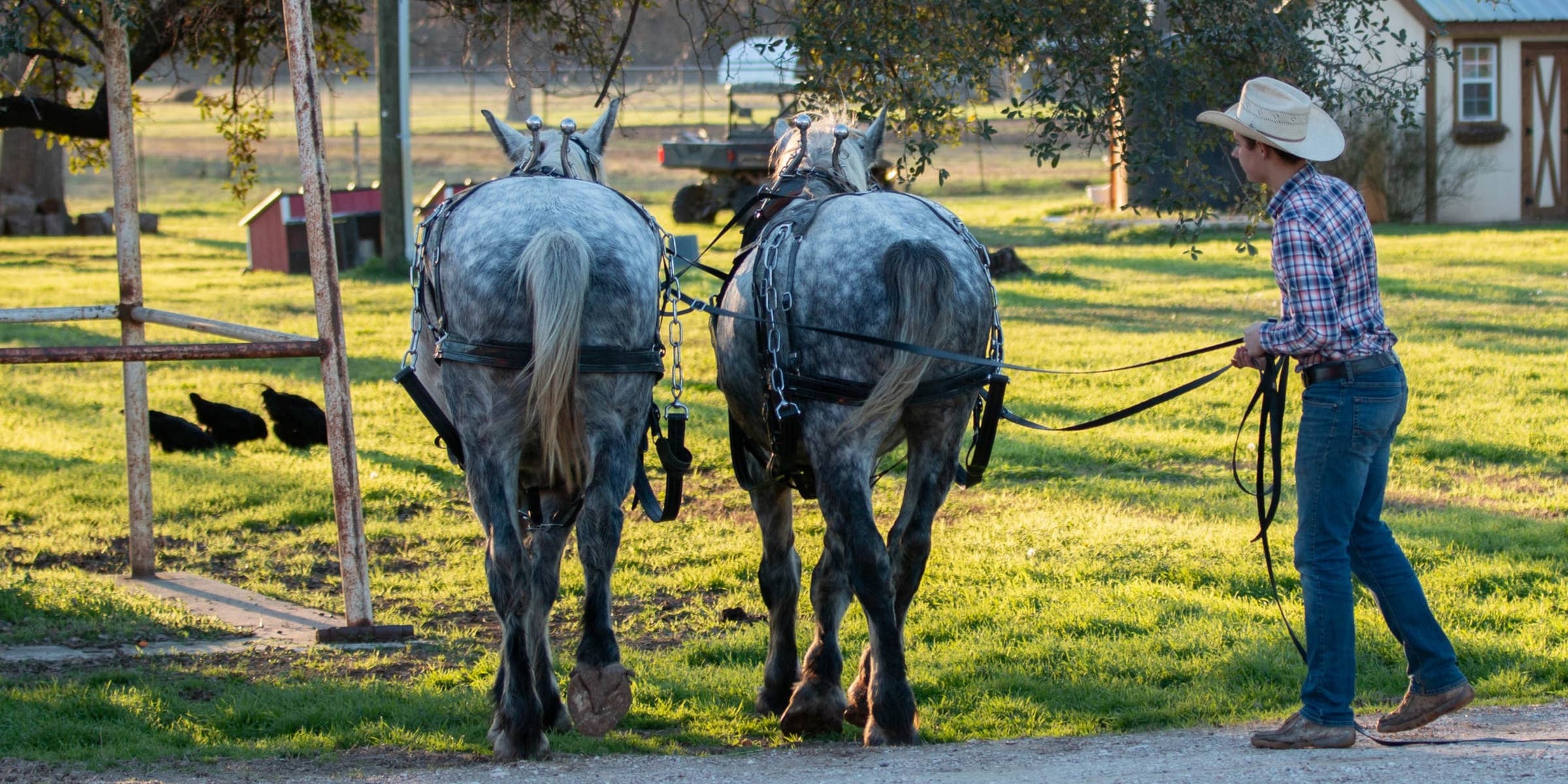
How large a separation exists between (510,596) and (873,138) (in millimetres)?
2399

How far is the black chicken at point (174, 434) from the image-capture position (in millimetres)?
10234

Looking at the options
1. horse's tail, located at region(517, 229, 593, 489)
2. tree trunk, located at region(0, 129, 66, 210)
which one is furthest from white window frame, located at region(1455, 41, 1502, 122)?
tree trunk, located at region(0, 129, 66, 210)

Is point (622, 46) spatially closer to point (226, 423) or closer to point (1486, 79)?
point (226, 423)

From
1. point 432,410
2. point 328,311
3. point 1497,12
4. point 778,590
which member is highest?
point 1497,12

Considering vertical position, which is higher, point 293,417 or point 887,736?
point 293,417

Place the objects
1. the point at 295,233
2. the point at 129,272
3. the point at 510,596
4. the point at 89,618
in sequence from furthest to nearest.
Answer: the point at 295,233 → the point at 129,272 → the point at 89,618 → the point at 510,596

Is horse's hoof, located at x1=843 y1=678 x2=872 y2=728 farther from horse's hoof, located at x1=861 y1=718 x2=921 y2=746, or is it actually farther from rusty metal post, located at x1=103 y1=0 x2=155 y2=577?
rusty metal post, located at x1=103 y1=0 x2=155 y2=577

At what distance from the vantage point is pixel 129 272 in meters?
7.10

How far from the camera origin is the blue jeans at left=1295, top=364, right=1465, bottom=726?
4.27 m

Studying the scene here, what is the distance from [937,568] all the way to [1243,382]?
5.20 metres

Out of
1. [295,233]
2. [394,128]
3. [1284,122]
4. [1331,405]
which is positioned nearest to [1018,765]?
[1331,405]

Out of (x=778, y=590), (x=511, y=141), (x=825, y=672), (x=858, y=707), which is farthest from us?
(x=511, y=141)

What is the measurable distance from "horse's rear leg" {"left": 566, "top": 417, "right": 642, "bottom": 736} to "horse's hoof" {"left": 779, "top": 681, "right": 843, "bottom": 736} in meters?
0.63

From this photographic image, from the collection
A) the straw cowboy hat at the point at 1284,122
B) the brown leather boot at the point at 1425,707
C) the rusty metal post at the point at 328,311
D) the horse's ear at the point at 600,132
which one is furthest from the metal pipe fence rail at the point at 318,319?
the brown leather boot at the point at 1425,707
